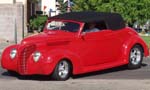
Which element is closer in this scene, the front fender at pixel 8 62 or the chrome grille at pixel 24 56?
the chrome grille at pixel 24 56

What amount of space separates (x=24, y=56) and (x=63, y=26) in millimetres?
1592

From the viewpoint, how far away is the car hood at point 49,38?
1250cm

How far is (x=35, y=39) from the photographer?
497 inches

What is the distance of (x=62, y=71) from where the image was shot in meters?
12.4

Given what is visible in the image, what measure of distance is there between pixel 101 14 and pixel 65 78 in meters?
2.50

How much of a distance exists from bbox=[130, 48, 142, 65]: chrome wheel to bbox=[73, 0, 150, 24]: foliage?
910 inches

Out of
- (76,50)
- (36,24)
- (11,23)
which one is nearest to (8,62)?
(76,50)

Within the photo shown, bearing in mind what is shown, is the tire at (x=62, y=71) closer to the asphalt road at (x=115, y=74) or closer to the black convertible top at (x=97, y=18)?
the asphalt road at (x=115, y=74)

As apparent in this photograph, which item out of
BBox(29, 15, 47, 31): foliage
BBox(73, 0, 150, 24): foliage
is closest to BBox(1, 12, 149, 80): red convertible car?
BBox(73, 0, 150, 24): foliage

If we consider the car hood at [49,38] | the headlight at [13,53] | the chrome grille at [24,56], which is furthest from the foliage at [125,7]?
the chrome grille at [24,56]

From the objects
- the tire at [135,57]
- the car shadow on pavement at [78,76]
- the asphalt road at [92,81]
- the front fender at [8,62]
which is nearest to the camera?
the asphalt road at [92,81]

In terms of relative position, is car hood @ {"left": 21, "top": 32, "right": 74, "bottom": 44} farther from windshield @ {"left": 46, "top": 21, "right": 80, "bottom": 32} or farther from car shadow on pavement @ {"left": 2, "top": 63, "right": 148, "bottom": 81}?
car shadow on pavement @ {"left": 2, "top": 63, "right": 148, "bottom": 81}

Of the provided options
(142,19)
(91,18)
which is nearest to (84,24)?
(91,18)

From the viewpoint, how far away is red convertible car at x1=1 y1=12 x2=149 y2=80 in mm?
12250
